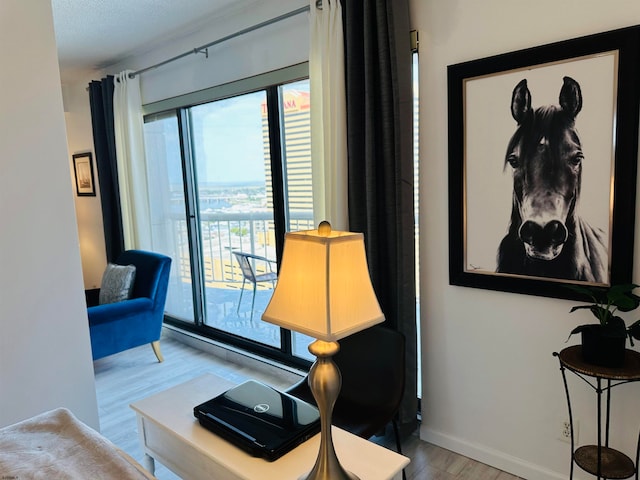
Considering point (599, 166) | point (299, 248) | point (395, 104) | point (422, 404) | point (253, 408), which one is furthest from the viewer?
point (422, 404)

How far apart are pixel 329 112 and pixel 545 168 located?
1138 millimetres

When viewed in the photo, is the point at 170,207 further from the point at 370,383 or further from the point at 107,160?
the point at 370,383

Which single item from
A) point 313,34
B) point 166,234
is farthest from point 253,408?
point 166,234

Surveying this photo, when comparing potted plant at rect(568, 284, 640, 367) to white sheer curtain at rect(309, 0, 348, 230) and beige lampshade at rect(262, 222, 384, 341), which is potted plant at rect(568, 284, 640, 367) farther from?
white sheer curtain at rect(309, 0, 348, 230)

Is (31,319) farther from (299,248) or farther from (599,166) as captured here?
(599,166)

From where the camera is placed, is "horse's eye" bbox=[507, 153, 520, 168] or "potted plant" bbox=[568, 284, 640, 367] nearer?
"potted plant" bbox=[568, 284, 640, 367]

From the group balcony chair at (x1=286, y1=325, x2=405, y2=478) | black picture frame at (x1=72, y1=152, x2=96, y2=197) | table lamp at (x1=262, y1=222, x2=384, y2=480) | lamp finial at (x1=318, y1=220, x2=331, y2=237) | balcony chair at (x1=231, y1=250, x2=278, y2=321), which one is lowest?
balcony chair at (x1=286, y1=325, x2=405, y2=478)

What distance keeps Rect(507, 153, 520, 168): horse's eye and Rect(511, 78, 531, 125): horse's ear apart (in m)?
0.14

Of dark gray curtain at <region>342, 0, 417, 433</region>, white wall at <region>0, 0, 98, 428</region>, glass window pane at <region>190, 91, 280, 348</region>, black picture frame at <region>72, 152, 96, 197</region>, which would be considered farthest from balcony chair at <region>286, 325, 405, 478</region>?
black picture frame at <region>72, 152, 96, 197</region>

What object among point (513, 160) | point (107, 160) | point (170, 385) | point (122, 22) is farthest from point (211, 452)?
point (107, 160)

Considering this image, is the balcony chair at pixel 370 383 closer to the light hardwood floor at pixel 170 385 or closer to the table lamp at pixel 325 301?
the light hardwood floor at pixel 170 385

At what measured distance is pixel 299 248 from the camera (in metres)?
1.13

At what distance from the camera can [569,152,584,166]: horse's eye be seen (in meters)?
1.75

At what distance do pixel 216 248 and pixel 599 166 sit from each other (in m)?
2.94
